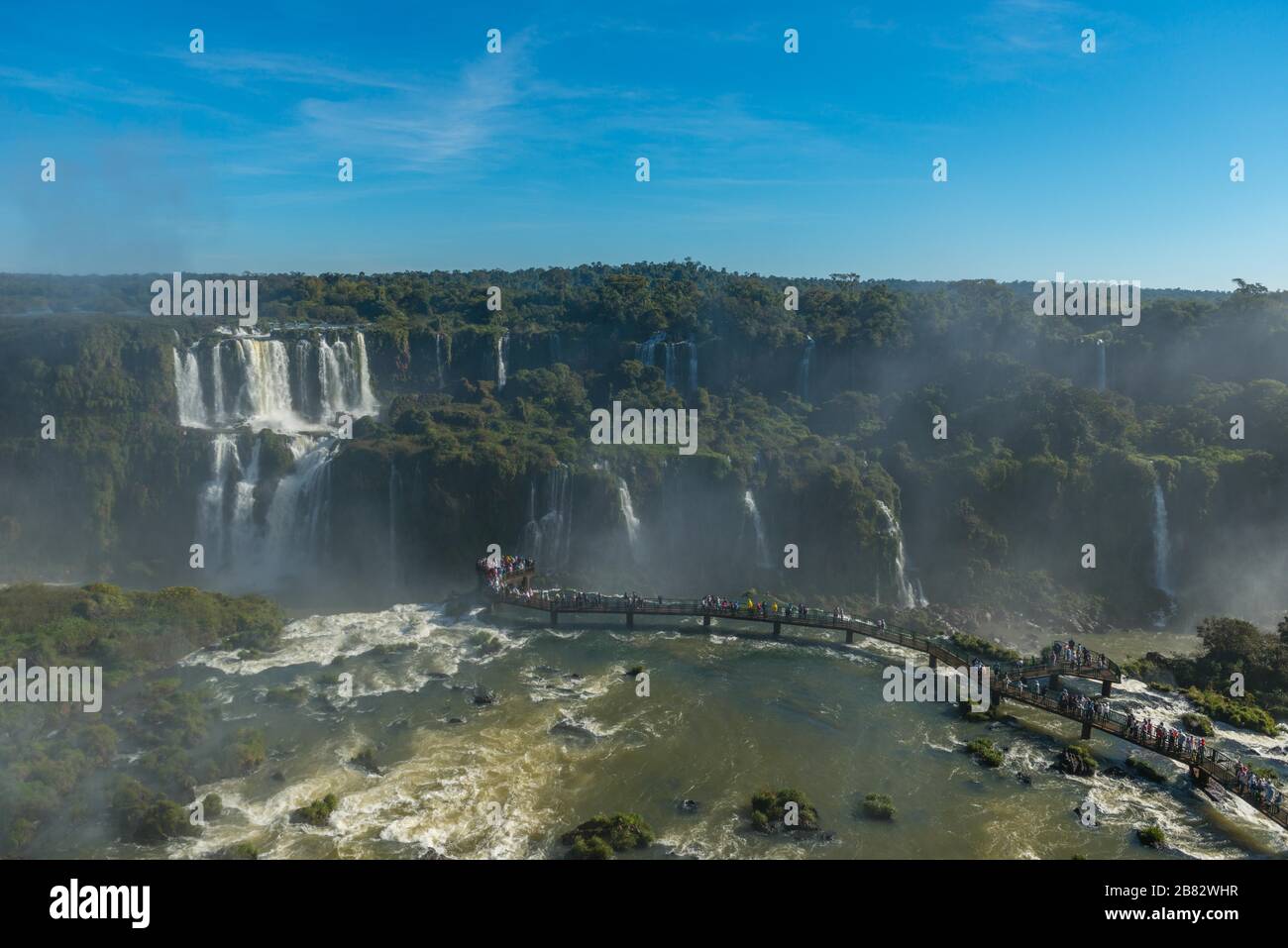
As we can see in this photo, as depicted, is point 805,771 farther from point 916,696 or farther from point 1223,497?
point 1223,497

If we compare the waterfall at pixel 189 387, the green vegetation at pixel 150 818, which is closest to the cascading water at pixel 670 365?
the waterfall at pixel 189 387

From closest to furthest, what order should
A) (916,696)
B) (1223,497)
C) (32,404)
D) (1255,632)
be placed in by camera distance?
1. (916,696)
2. (1255,632)
3. (1223,497)
4. (32,404)

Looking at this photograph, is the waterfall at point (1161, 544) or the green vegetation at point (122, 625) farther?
the waterfall at point (1161, 544)

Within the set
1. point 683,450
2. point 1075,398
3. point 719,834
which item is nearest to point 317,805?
point 719,834

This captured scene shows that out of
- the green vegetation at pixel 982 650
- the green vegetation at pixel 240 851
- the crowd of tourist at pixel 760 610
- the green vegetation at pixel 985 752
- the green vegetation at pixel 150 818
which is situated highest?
the crowd of tourist at pixel 760 610

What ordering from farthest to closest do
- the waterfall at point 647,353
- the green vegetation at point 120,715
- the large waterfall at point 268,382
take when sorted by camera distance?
the waterfall at point 647,353 → the large waterfall at point 268,382 → the green vegetation at point 120,715

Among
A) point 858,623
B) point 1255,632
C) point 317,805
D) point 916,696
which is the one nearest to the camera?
point 317,805

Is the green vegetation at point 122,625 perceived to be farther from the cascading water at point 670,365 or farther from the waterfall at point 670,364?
the waterfall at point 670,364
